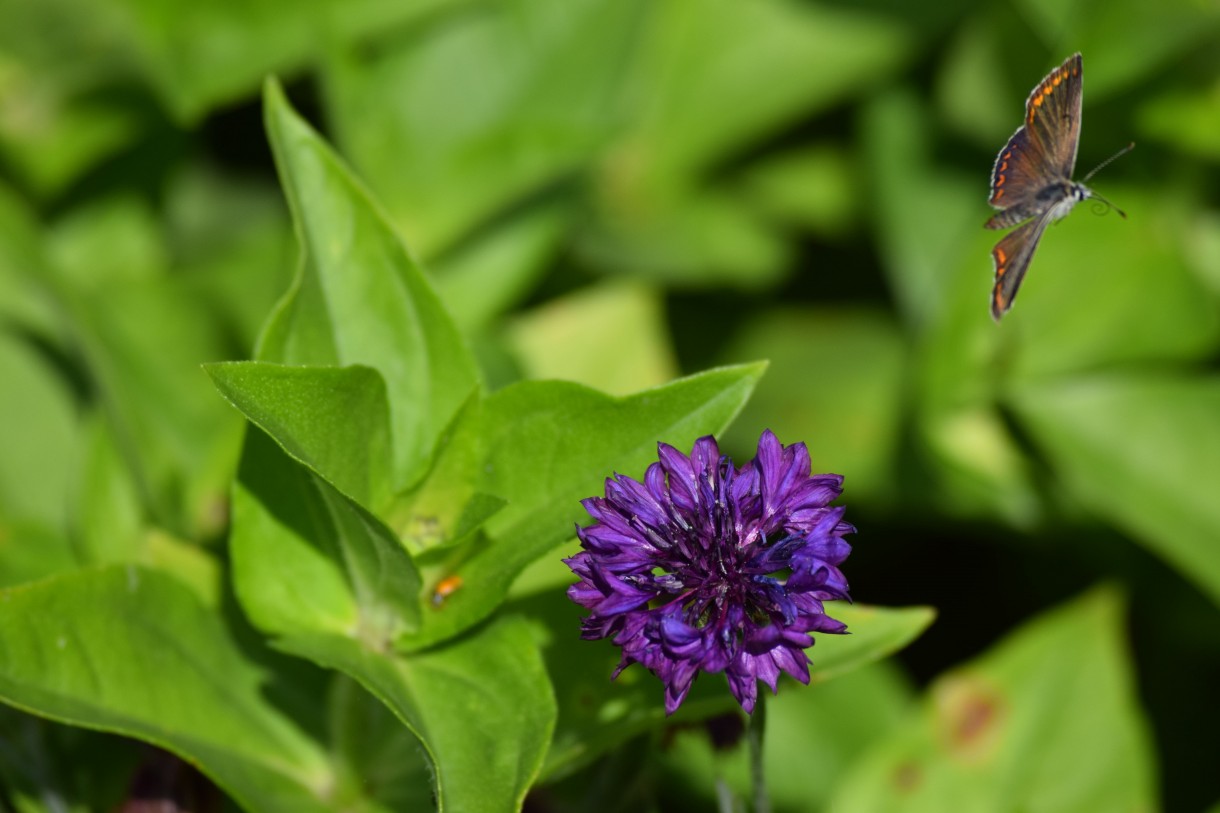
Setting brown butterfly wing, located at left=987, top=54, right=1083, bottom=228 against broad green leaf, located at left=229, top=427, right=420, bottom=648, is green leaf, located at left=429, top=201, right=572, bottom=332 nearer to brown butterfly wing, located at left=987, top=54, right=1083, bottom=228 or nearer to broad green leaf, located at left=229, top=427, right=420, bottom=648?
broad green leaf, located at left=229, top=427, right=420, bottom=648

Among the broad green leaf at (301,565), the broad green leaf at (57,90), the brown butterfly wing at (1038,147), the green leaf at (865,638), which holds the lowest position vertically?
the green leaf at (865,638)

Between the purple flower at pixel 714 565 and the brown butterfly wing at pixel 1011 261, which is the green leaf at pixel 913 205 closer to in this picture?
the brown butterfly wing at pixel 1011 261

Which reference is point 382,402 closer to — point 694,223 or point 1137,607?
point 694,223

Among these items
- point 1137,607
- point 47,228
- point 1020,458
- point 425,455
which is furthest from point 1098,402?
point 47,228

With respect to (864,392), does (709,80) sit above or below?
above

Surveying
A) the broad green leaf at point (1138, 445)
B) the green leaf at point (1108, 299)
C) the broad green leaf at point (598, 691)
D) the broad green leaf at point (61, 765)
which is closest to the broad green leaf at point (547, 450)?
the broad green leaf at point (598, 691)

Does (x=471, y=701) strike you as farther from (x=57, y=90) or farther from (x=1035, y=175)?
(x=57, y=90)
